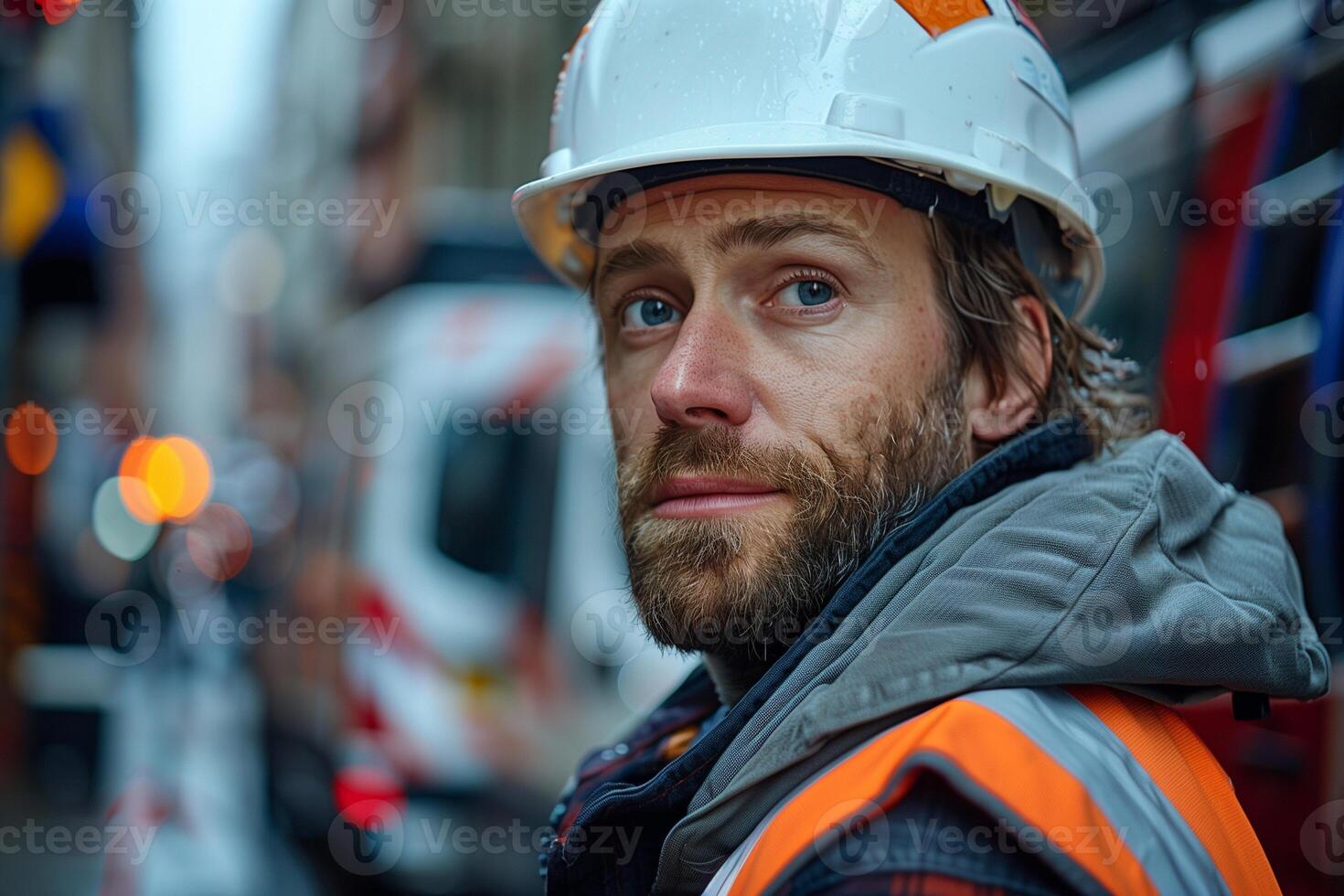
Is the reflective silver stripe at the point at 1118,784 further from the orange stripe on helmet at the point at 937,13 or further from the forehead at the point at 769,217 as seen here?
the orange stripe on helmet at the point at 937,13

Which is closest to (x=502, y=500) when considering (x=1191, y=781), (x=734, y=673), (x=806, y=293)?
(x=734, y=673)

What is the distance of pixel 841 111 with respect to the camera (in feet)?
6.33

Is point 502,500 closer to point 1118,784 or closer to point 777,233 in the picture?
point 777,233

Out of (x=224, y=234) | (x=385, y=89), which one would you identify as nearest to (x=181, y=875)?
(x=385, y=89)

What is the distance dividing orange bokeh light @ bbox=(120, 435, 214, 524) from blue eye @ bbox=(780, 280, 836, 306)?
50.6ft

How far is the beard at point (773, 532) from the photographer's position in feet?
5.94

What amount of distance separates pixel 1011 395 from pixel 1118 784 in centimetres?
93

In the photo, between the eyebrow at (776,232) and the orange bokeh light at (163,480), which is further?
the orange bokeh light at (163,480)

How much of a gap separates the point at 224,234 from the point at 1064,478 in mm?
52955

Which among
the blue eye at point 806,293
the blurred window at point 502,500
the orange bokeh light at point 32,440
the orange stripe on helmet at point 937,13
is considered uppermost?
the orange stripe on helmet at point 937,13

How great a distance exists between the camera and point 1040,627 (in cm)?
134

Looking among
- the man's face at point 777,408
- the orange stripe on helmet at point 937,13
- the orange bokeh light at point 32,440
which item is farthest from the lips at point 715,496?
the orange bokeh light at point 32,440

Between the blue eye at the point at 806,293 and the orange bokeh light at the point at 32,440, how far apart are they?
8313 millimetres

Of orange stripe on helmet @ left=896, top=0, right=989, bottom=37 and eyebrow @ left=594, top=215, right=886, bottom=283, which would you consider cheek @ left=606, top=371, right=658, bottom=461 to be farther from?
orange stripe on helmet @ left=896, top=0, right=989, bottom=37
